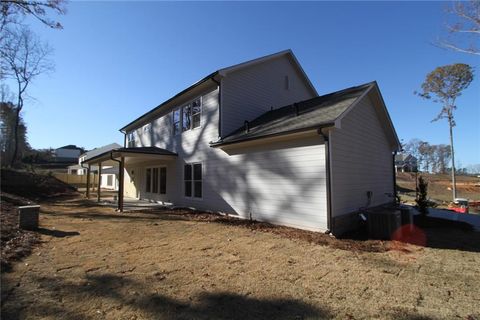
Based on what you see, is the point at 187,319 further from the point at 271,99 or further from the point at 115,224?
the point at 271,99

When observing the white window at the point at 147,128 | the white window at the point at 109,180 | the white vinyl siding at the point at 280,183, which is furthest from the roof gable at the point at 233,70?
the white window at the point at 109,180

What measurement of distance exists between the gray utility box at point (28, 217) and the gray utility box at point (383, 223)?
9.68 m

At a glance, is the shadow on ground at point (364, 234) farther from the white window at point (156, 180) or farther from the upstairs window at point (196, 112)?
the white window at point (156, 180)

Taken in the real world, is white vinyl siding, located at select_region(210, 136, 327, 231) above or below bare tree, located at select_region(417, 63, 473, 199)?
below

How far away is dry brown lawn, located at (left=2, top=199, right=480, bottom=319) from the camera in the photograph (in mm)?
3525

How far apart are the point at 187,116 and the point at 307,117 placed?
7178mm

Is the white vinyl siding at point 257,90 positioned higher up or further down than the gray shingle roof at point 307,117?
higher up

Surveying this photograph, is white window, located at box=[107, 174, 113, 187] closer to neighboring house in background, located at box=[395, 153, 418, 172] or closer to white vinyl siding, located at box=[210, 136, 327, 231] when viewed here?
white vinyl siding, located at box=[210, 136, 327, 231]

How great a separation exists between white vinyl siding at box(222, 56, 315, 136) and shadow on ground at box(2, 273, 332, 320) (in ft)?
27.0

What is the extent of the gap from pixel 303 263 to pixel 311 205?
115 inches

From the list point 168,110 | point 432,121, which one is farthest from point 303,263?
point 432,121

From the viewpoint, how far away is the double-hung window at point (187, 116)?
13380mm

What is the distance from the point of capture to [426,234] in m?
8.25

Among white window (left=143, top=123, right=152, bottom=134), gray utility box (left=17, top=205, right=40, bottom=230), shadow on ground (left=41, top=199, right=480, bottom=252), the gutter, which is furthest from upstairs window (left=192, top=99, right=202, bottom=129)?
gray utility box (left=17, top=205, right=40, bottom=230)
